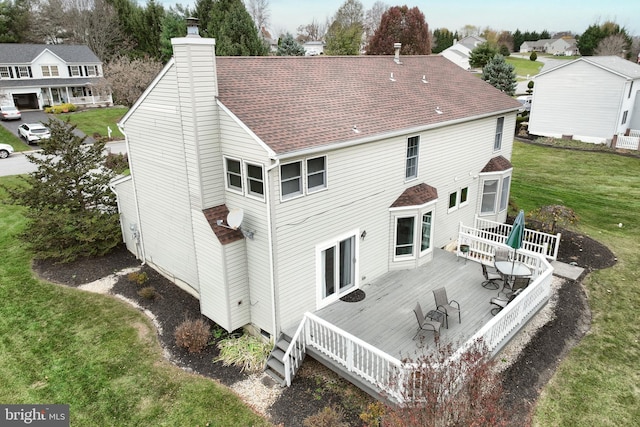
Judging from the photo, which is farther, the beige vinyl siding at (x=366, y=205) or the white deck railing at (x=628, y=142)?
the white deck railing at (x=628, y=142)

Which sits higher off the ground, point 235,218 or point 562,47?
point 562,47

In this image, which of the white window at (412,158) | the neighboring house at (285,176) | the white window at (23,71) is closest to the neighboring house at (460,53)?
the white window at (23,71)

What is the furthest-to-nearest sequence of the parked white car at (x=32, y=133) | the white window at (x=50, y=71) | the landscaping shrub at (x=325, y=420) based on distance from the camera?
the white window at (x=50, y=71) → the parked white car at (x=32, y=133) → the landscaping shrub at (x=325, y=420)

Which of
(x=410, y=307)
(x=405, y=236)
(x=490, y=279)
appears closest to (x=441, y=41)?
(x=405, y=236)

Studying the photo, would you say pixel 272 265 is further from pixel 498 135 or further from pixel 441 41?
pixel 441 41

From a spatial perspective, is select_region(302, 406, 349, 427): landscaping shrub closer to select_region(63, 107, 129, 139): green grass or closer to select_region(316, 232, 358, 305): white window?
select_region(316, 232, 358, 305): white window

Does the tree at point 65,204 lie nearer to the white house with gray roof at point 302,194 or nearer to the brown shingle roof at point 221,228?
the white house with gray roof at point 302,194
